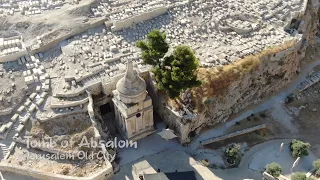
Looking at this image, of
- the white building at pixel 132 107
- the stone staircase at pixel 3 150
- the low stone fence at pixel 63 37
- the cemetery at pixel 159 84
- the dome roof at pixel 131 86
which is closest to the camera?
the dome roof at pixel 131 86

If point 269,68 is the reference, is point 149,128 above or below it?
below

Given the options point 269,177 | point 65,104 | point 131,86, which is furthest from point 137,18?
point 269,177

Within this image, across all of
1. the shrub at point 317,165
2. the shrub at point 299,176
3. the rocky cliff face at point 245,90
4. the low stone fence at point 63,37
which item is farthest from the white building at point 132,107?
the shrub at point 317,165

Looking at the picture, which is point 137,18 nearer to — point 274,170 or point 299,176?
point 274,170

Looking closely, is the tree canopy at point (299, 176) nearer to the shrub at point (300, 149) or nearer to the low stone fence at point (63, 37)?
the shrub at point (300, 149)

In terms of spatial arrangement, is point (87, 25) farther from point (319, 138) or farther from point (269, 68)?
point (319, 138)

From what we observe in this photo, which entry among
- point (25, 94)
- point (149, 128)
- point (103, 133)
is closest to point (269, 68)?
point (149, 128)

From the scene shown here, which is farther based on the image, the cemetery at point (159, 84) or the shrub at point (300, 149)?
the shrub at point (300, 149)

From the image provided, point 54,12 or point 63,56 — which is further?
point 54,12


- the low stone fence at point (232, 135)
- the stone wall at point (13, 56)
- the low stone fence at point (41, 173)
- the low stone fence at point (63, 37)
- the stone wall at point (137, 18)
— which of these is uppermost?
the stone wall at point (137, 18)
